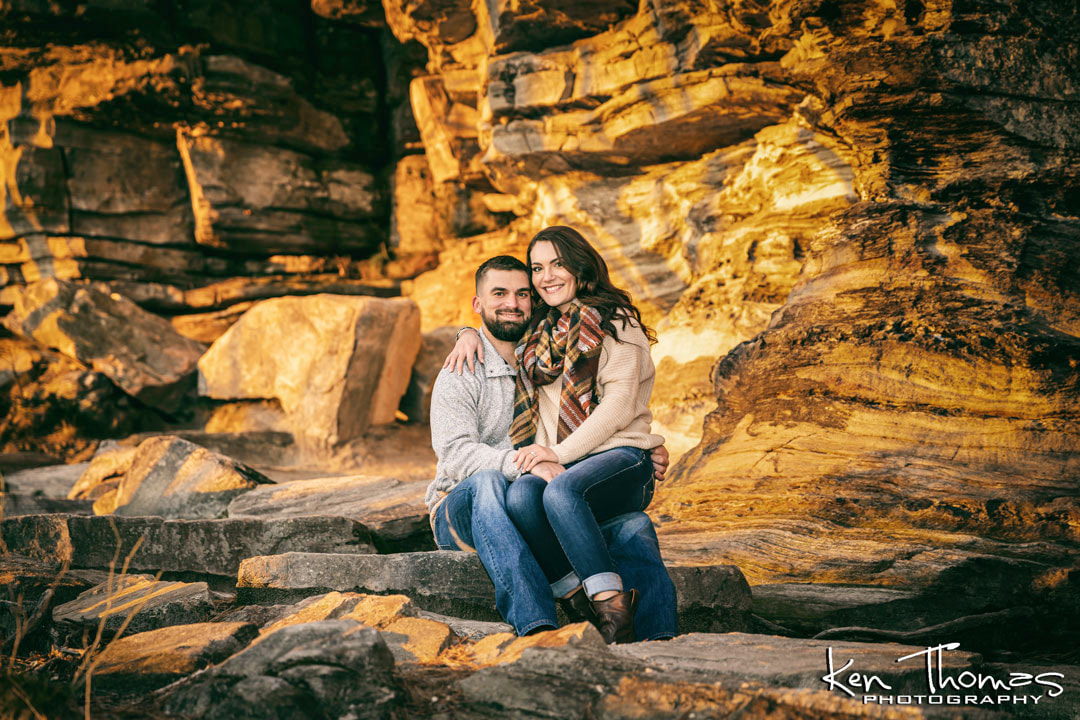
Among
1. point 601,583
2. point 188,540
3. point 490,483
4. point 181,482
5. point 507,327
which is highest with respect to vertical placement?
point 507,327

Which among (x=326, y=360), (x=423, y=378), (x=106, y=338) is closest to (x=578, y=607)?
(x=326, y=360)

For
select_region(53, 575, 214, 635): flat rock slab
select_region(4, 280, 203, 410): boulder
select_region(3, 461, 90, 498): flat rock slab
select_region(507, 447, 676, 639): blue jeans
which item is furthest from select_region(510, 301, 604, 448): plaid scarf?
select_region(4, 280, 203, 410): boulder

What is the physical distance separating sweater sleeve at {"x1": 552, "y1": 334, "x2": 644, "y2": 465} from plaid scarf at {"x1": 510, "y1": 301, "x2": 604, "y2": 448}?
0.24 ft

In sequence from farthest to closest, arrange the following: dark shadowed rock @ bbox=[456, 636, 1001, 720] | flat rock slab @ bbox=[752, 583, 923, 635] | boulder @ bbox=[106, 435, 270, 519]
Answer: boulder @ bbox=[106, 435, 270, 519], flat rock slab @ bbox=[752, 583, 923, 635], dark shadowed rock @ bbox=[456, 636, 1001, 720]

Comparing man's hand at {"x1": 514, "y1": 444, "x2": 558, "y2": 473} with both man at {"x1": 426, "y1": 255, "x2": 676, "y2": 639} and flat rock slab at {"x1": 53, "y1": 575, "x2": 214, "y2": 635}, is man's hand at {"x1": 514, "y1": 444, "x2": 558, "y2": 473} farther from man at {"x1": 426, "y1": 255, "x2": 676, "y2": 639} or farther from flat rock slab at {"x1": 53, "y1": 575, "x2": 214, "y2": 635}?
flat rock slab at {"x1": 53, "y1": 575, "x2": 214, "y2": 635}

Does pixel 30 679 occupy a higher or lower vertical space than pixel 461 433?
lower

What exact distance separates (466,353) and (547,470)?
2.62 ft

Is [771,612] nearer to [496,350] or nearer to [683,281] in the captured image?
[496,350]

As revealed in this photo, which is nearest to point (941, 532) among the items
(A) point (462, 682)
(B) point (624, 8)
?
(A) point (462, 682)

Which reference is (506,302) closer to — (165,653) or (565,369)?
(565,369)

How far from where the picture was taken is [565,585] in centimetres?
344

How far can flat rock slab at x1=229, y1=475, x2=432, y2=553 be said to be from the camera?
5270 mm

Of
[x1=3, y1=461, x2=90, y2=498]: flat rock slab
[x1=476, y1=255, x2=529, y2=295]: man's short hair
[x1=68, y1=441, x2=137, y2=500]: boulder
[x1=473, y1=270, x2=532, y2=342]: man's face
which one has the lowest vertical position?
[x1=3, y1=461, x2=90, y2=498]: flat rock slab
